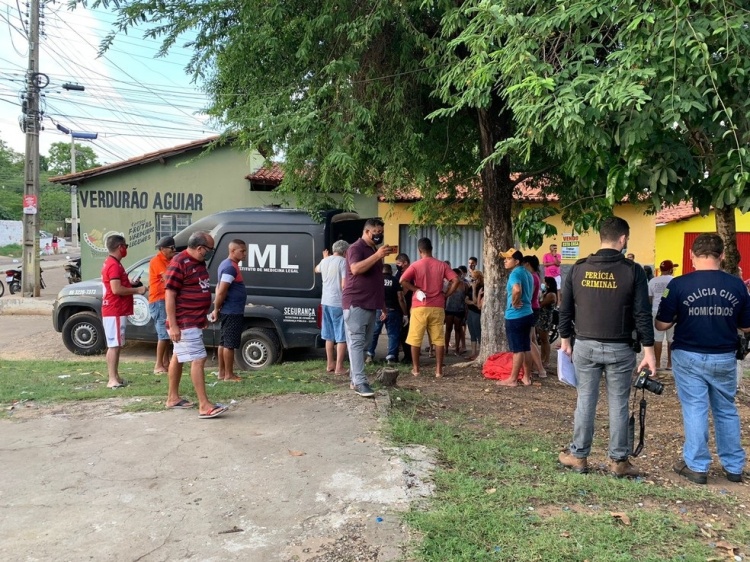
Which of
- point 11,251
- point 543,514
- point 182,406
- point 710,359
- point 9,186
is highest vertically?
point 9,186

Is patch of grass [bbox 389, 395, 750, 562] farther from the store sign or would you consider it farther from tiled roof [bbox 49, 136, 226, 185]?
the store sign

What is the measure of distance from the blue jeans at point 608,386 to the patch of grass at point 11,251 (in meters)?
46.7

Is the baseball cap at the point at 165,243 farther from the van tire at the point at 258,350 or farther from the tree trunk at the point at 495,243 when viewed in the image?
the tree trunk at the point at 495,243

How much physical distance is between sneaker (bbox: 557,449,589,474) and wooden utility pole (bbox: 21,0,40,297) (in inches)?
592

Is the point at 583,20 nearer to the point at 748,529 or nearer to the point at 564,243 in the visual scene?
the point at 748,529

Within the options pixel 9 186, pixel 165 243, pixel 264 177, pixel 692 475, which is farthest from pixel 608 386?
pixel 9 186

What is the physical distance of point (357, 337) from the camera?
19.6ft

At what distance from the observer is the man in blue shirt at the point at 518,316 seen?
7.00m

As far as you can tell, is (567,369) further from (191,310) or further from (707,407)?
(191,310)

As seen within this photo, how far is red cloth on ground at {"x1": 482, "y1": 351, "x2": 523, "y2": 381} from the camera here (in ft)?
24.5

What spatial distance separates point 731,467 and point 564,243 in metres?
13.2

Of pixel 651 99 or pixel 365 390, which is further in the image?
pixel 365 390

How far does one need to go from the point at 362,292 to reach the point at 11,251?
161ft

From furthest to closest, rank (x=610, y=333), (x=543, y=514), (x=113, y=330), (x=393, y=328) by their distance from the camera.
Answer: (x=393, y=328), (x=113, y=330), (x=610, y=333), (x=543, y=514)
